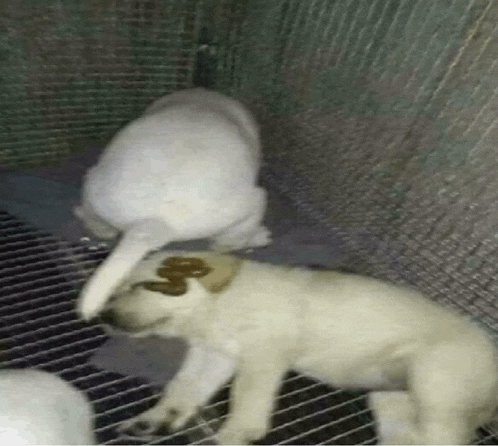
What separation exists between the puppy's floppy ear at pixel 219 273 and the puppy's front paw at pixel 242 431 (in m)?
0.25

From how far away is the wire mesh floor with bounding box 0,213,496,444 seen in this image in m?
1.34

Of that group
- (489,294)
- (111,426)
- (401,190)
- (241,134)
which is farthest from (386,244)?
(111,426)

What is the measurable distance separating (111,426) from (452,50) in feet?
3.14

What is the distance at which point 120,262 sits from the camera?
4.25 ft

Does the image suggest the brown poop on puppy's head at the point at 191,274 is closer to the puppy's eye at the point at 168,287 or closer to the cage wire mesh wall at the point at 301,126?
the puppy's eye at the point at 168,287

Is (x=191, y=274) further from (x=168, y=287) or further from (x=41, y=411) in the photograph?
(x=41, y=411)

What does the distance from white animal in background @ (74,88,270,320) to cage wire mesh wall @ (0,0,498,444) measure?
0.21 m

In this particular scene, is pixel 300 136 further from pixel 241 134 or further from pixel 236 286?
pixel 236 286

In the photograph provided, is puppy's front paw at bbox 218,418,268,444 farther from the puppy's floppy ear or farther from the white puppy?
the puppy's floppy ear

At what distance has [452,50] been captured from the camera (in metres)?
1.38

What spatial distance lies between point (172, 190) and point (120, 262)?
22 centimetres

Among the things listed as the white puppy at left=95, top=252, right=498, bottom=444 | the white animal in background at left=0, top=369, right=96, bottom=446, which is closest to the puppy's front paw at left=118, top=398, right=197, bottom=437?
the white puppy at left=95, top=252, right=498, bottom=444

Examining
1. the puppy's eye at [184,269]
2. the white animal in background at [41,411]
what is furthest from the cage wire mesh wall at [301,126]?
the puppy's eye at [184,269]

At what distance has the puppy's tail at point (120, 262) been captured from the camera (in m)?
1.24
